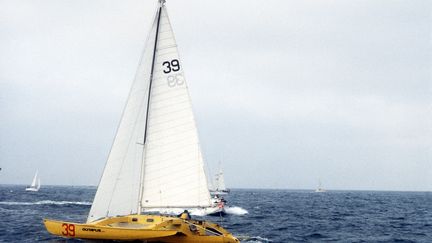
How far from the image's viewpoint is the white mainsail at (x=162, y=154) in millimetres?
22625

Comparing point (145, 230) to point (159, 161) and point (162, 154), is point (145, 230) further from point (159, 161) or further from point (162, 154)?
point (162, 154)

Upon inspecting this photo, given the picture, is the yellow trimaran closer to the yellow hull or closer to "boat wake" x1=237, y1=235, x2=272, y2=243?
the yellow hull

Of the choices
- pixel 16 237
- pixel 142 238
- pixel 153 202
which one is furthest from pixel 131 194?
pixel 16 237

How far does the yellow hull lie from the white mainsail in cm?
64

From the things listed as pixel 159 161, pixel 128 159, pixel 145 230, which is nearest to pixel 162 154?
pixel 159 161

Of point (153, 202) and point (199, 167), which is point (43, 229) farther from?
point (199, 167)

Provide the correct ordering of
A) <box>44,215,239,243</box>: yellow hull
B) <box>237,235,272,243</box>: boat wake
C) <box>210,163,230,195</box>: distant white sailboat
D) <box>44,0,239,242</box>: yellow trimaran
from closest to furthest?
1. <box>44,215,239,243</box>: yellow hull
2. <box>44,0,239,242</box>: yellow trimaran
3. <box>237,235,272,243</box>: boat wake
4. <box>210,163,230,195</box>: distant white sailboat

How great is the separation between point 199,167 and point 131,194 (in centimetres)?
371

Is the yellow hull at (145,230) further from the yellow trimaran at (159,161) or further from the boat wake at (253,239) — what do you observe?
the boat wake at (253,239)

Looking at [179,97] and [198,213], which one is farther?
[198,213]

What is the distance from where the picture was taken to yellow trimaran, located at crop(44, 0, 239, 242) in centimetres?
2259

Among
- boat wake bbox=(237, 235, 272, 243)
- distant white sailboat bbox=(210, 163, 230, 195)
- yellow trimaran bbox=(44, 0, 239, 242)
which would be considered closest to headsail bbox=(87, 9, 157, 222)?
yellow trimaran bbox=(44, 0, 239, 242)

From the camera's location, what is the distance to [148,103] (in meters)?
22.8

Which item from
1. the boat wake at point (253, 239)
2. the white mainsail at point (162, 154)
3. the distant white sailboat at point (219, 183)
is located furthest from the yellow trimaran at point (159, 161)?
the distant white sailboat at point (219, 183)
